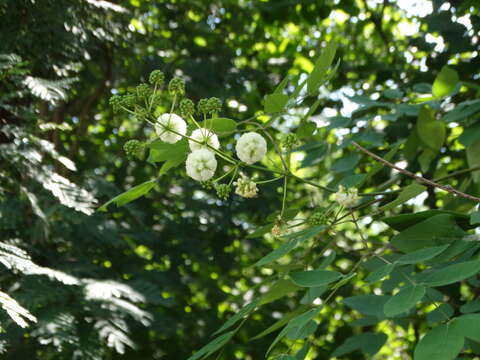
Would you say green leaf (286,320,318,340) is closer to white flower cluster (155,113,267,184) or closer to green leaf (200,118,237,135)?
white flower cluster (155,113,267,184)

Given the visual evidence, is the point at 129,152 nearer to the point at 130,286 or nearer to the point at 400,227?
the point at 400,227

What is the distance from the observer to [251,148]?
1.07m

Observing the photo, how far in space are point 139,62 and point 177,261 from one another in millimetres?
1021

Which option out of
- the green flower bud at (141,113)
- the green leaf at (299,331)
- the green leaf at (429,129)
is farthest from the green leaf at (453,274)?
the green leaf at (429,129)

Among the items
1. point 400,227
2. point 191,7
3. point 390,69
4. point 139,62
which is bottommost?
point 400,227

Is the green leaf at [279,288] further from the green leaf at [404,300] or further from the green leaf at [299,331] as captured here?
the green leaf at [404,300]

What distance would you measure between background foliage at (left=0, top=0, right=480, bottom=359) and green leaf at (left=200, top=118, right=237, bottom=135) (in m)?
0.18

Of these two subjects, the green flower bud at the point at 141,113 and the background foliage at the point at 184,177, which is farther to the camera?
the background foliage at the point at 184,177

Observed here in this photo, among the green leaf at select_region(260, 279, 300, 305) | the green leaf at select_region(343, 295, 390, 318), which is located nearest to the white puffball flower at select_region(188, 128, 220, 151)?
the green leaf at select_region(260, 279, 300, 305)

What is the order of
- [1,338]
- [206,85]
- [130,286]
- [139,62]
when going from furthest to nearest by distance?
[206,85] < [139,62] < [130,286] < [1,338]

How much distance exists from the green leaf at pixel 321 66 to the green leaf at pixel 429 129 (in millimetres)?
690

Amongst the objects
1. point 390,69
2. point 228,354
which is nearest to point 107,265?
point 228,354

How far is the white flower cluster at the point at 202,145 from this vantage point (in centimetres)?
103

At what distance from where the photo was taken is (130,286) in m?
2.14
